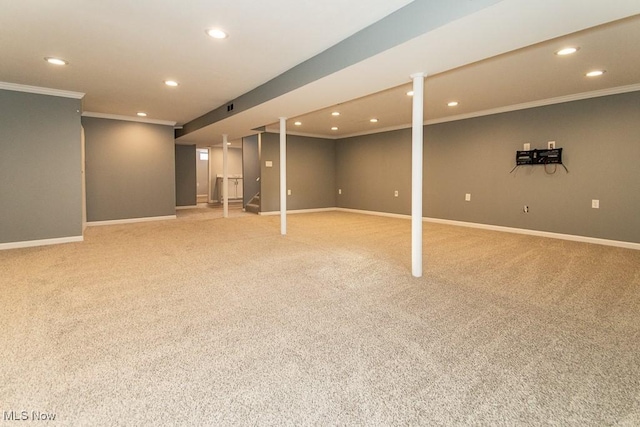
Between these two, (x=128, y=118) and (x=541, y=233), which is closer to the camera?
(x=541, y=233)

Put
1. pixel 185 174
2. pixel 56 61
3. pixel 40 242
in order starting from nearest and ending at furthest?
pixel 56 61 < pixel 40 242 < pixel 185 174

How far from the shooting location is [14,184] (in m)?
4.69

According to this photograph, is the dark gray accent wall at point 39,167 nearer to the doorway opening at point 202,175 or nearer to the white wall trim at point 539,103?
the white wall trim at point 539,103

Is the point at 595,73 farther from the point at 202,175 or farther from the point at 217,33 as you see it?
the point at 202,175

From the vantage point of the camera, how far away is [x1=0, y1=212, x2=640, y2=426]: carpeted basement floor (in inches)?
57.6

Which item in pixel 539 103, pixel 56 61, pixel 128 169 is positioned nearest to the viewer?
pixel 56 61

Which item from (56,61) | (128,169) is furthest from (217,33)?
(128,169)

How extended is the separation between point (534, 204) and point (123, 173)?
8.39 m

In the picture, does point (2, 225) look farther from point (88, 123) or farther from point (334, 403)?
point (334, 403)

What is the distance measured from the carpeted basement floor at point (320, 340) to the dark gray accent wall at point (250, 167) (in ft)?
18.6

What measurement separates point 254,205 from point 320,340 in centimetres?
739

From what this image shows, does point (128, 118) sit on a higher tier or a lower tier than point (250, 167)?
higher

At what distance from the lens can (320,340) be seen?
2.07 meters

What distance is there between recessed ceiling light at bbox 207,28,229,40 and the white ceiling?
0.30 ft
